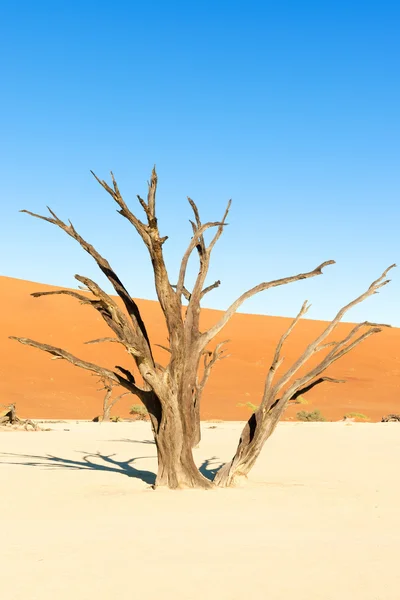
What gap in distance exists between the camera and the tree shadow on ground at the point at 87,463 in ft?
34.6

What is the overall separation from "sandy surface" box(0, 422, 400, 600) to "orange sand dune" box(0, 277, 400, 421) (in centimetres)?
1796

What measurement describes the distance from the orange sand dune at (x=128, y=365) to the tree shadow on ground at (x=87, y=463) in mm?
14896

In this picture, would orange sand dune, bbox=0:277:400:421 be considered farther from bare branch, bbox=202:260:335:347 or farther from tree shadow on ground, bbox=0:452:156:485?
bare branch, bbox=202:260:335:347

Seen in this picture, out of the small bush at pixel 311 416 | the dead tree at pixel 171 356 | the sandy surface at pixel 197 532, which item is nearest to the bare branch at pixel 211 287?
the dead tree at pixel 171 356

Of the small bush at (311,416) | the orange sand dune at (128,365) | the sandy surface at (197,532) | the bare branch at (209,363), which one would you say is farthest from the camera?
the orange sand dune at (128,365)

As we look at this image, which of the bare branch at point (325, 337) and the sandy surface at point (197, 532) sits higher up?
the bare branch at point (325, 337)

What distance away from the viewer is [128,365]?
4200 centimetres

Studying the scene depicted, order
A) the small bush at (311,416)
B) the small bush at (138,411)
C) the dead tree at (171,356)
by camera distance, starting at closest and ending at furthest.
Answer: the dead tree at (171,356)
the small bush at (311,416)
the small bush at (138,411)

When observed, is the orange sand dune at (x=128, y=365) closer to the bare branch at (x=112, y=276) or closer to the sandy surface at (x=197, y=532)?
the sandy surface at (x=197, y=532)

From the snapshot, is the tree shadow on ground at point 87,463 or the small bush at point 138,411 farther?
the small bush at point 138,411

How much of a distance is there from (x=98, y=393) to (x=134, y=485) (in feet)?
79.3

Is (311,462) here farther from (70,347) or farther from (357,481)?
(70,347)

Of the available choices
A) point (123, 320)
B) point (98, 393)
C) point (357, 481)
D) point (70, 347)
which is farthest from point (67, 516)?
point (70, 347)

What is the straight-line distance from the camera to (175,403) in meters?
8.45
